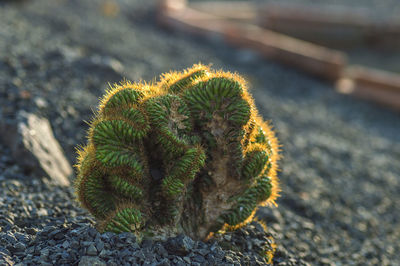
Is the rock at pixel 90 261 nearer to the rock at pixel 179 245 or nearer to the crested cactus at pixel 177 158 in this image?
the crested cactus at pixel 177 158

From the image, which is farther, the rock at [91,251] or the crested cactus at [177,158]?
the crested cactus at [177,158]

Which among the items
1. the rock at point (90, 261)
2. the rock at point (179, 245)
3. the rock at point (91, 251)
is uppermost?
the rock at point (179, 245)

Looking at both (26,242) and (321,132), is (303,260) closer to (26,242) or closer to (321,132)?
(26,242)

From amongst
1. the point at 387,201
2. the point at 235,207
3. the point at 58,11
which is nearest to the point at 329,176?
the point at 387,201

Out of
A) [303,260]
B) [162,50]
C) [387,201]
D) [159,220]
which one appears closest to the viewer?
[159,220]

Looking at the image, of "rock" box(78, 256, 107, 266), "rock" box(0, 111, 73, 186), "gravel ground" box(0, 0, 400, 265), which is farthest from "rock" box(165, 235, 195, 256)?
"rock" box(0, 111, 73, 186)

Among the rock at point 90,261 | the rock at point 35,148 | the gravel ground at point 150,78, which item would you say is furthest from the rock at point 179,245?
the rock at point 35,148
